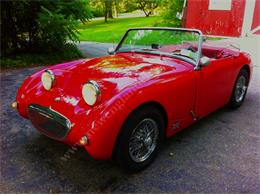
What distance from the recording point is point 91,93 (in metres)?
2.56

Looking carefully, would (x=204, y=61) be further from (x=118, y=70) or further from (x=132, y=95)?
(x=132, y=95)

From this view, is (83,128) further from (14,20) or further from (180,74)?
(14,20)

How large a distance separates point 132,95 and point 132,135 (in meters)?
0.40

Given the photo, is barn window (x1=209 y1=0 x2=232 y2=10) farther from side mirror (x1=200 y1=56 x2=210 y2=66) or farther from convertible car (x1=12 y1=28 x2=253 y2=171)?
side mirror (x1=200 y1=56 x2=210 y2=66)

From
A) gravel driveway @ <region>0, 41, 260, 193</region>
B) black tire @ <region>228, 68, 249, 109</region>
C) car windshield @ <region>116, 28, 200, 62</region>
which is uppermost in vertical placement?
car windshield @ <region>116, 28, 200, 62</region>

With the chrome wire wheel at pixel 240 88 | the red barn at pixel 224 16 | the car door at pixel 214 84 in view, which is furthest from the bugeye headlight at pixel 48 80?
the red barn at pixel 224 16

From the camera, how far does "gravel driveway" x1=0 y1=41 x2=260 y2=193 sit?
2.58 metres

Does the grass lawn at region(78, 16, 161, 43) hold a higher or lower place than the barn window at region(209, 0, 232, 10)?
lower

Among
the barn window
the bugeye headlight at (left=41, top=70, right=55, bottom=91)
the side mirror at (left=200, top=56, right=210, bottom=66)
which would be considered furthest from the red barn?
the bugeye headlight at (left=41, top=70, right=55, bottom=91)

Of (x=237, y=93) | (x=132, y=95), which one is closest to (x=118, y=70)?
(x=132, y=95)

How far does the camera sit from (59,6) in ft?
26.5

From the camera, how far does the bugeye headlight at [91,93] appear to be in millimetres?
2543

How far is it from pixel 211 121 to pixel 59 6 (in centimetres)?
591

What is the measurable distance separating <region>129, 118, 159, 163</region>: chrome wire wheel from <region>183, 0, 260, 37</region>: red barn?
39.6ft
